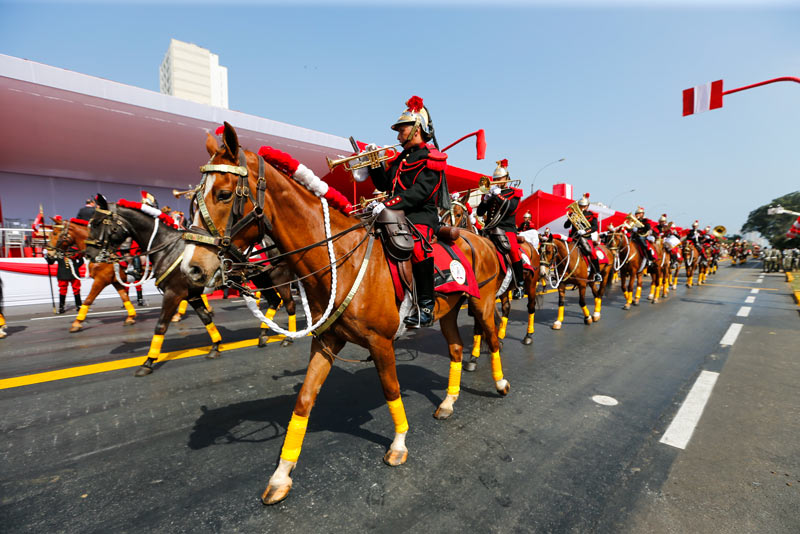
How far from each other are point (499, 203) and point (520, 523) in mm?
4865

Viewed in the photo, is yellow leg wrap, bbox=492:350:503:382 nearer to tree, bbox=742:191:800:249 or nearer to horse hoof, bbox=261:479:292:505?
horse hoof, bbox=261:479:292:505

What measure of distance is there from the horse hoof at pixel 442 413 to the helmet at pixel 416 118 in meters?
2.99

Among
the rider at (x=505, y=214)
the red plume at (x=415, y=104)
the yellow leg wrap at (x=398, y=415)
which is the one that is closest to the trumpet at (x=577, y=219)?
the rider at (x=505, y=214)

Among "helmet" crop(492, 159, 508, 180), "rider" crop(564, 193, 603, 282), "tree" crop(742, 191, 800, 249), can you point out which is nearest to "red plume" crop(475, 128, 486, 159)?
"rider" crop(564, 193, 603, 282)

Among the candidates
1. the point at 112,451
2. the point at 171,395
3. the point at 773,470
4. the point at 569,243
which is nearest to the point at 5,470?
the point at 112,451

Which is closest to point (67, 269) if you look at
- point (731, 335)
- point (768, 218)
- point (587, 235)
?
point (587, 235)

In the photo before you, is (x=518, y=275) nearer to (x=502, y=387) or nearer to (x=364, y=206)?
(x=502, y=387)

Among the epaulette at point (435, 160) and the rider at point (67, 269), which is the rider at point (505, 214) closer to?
the epaulette at point (435, 160)

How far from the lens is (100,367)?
542 cm

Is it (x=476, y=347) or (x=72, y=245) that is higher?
(x=72, y=245)

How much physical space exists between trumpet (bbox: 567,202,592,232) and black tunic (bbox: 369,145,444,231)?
7493mm

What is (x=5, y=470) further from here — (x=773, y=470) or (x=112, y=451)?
(x=773, y=470)

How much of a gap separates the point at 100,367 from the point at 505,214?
23.0ft

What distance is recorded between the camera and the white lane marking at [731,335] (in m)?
7.41
